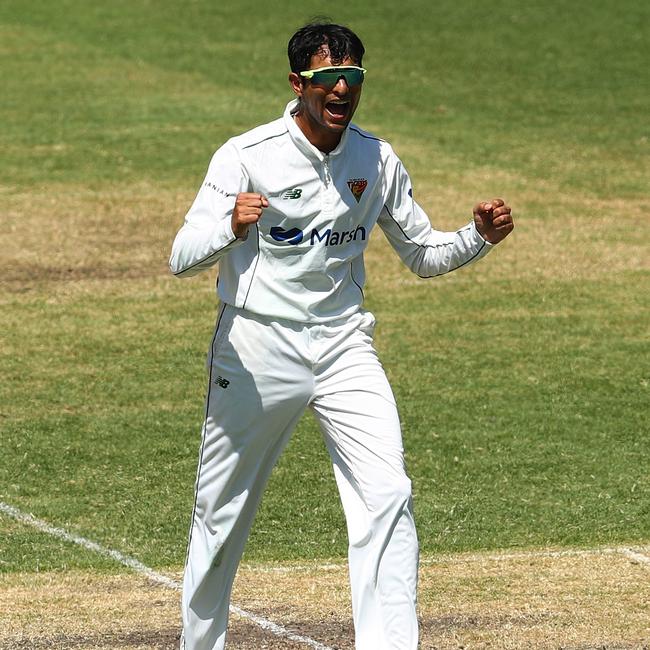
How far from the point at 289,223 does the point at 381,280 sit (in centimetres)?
905

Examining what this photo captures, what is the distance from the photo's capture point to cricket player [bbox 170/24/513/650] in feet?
19.7

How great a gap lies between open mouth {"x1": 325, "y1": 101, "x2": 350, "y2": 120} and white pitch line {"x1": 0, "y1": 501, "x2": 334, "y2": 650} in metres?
2.53

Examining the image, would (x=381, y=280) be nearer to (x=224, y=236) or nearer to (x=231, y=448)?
(x=231, y=448)

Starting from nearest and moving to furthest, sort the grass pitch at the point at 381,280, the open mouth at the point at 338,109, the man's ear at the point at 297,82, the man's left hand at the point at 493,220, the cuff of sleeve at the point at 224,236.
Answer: the cuff of sleeve at the point at 224,236, the open mouth at the point at 338,109, the man's ear at the point at 297,82, the man's left hand at the point at 493,220, the grass pitch at the point at 381,280

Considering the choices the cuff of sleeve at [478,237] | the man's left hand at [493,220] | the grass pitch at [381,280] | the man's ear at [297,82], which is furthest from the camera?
the grass pitch at [381,280]

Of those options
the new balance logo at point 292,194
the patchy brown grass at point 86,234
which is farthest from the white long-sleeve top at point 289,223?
the patchy brown grass at point 86,234

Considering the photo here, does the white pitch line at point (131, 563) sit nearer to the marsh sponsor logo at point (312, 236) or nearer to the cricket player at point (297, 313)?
the cricket player at point (297, 313)

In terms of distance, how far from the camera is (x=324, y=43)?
6156 mm

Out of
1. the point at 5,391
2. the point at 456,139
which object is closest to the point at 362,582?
the point at 5,391

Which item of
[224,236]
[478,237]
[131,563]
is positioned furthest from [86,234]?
[224,236]

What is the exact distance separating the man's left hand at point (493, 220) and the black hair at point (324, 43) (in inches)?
32.0

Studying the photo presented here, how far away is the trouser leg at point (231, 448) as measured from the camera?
241 inches

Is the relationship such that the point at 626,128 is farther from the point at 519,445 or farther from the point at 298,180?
the point at 298,180

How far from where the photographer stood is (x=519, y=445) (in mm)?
10492
